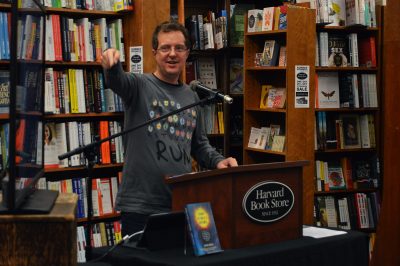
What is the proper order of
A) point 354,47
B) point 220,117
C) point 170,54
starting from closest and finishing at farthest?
point 170,54 → point 220,117 → point 354,47

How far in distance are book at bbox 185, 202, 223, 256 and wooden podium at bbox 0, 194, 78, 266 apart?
62 cm

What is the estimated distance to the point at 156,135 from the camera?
2.81m

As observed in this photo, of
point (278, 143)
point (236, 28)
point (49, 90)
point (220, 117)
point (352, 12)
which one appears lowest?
point (278, 143)

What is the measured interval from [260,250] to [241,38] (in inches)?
140

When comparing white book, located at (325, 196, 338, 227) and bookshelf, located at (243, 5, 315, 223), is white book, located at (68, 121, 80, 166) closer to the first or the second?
bookshelf, located at (243, 5, 315, 223)

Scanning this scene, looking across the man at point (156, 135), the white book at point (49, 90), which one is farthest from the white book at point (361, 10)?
the man at point (156, 135)

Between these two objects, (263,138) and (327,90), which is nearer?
(263,138)

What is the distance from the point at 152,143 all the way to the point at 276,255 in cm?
84

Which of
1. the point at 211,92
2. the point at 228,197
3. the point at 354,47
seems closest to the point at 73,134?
the point at 211,92

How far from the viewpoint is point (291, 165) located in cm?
243

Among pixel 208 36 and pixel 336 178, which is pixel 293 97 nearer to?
pixel 208 36

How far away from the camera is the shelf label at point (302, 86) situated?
4.95m

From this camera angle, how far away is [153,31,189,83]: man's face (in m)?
2.84

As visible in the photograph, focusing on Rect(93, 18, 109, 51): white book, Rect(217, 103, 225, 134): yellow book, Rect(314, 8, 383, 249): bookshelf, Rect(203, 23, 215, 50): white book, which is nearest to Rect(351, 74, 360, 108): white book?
Rect(314, 8, 383, 249): bookshelf
